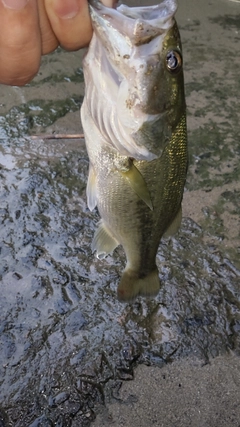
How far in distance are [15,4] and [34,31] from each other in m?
0.08

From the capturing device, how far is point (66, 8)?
1091 millimetres

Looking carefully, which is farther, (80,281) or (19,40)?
(80,281)

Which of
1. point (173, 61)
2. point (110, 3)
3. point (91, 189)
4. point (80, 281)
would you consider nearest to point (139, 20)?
point (110, 3)

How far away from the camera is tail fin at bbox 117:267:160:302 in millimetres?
1926

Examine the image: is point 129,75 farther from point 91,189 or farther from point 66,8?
point 91,189

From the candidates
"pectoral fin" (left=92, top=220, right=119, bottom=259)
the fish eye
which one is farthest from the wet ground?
the fish eye

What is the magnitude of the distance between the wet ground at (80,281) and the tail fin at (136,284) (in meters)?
0.45

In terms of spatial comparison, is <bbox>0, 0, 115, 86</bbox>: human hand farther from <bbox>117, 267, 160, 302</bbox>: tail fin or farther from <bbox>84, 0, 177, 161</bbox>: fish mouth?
<bbox>117, 267, 160, 302</bbox>: tail fin

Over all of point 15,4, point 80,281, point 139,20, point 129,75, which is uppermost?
point 15,4

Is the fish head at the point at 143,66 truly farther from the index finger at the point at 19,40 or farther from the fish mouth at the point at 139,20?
the index finger at the point at 19,40

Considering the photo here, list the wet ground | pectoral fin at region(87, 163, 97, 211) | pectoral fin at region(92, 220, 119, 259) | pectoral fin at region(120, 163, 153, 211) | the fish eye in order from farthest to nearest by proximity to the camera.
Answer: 1. the wet ground
2. pectoral fin at region(92, 220, 119, 259)
3. pectoral fin at region(87, 163, 97, 211)
4. pectoral fin at region(120, 163, 153, 211)
5. the fish eye

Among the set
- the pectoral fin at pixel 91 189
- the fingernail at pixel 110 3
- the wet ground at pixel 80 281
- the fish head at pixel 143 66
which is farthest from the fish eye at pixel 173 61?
the wet ground at pixel 80 281

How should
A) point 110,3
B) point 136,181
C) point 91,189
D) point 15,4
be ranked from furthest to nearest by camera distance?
1. point 91,189
2. point 136,181
3. point 110,3
4. point 15,4

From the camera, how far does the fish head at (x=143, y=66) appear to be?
4.13 ft
